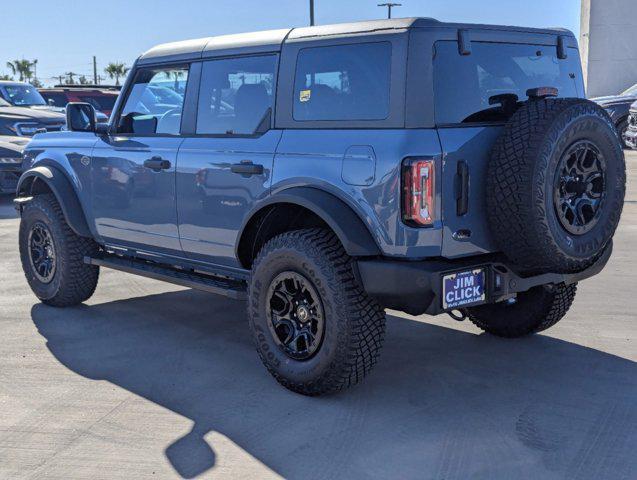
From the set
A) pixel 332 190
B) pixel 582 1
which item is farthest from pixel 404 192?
pixel 582 1

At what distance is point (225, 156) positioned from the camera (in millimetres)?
4902

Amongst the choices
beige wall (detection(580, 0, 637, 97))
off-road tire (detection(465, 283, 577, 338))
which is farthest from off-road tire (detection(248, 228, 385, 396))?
beige wall (detection(580, 0, 637, 97))

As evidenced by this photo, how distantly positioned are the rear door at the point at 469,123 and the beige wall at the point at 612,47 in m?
45.2

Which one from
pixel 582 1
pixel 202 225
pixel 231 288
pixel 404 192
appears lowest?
pixel 231 288

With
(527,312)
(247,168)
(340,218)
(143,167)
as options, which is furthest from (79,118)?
(527,312)

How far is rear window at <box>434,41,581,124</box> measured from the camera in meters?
4.14

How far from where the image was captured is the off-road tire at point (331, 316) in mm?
4219

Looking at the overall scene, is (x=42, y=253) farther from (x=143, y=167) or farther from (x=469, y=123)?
(x=469, y=123)

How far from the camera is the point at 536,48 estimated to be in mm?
4707

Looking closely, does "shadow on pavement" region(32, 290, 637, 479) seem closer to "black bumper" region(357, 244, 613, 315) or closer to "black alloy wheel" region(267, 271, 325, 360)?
"black alloy wheel" region(267, 271, 325, 360)

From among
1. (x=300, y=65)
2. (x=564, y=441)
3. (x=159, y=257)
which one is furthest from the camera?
(x=159, y=257)

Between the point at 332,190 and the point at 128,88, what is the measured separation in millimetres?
2325

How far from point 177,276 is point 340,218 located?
1.61 m

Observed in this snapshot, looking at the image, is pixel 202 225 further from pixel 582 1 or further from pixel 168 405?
pixel 582 1
